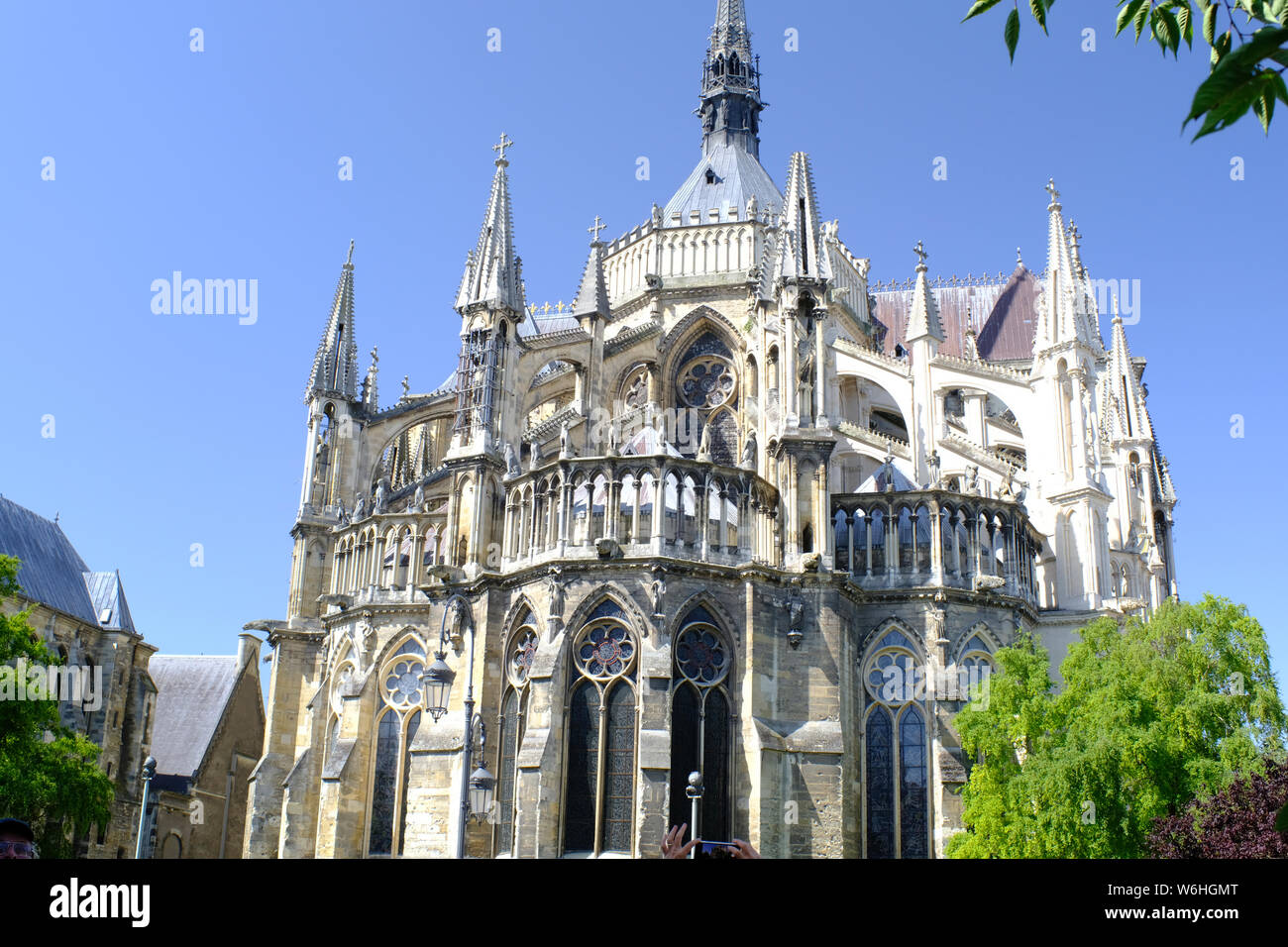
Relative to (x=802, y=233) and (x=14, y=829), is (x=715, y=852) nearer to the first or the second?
(x=14, y=829)

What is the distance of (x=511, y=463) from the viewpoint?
106 feet

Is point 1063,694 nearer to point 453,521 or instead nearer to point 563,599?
point 563,599

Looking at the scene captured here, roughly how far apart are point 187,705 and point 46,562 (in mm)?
10970

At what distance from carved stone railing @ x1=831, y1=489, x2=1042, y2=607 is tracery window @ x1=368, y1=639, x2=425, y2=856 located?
11.3 meters

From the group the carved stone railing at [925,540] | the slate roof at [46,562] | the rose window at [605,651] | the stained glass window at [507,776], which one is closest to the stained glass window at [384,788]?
the stained glass window at [507,776]

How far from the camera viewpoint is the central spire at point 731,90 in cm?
5104

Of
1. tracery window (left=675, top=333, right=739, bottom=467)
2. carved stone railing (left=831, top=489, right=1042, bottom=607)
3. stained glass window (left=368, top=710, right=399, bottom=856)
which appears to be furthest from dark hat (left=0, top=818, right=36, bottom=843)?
tracery window (left=675, top=333, right=739, bottom=467)

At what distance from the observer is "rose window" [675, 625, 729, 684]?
93.7 feet

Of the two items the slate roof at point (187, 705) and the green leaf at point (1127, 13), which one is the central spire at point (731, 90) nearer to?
the slate roof at point (187, 705)

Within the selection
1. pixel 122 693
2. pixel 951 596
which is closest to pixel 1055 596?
pixel 951 596

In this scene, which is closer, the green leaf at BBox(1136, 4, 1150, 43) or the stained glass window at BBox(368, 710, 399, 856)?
the green leaf at BBox(1136, 4, 1150, 43)

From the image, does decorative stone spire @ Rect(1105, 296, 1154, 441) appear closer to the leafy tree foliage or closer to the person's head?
the leafy tree foliage

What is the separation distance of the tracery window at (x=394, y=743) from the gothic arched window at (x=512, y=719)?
13.4ft
